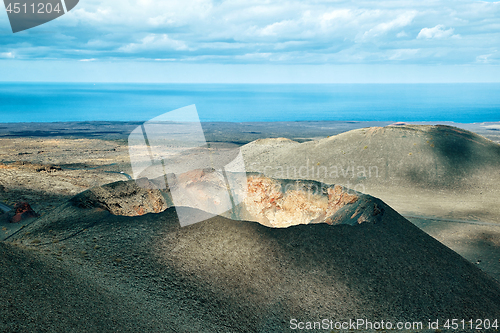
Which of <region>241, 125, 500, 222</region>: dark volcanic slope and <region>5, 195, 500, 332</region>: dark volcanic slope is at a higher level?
<region>5, 195, 500, 332</region>: dark volcanic slope

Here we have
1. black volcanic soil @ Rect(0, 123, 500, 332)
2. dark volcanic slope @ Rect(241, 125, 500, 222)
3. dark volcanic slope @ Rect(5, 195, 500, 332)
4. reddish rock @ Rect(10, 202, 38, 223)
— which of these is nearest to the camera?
black volcanic soil @ Rect(0, 123, 500, 332)

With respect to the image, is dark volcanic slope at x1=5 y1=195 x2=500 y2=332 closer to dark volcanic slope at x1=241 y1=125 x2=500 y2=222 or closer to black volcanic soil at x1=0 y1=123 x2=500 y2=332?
black volcanic soil at x1=0 y1=123 x2=500 y2=332

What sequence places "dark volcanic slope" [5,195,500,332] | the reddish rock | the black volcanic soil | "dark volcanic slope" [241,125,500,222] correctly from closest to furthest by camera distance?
the black volcanic soil
"dark volcanic slope" [5,195,500,332]
the reddish rock
"dark volcanic slope" [241,125,500,222]

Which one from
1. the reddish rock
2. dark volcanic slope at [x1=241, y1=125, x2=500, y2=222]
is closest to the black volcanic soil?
the reddish rock

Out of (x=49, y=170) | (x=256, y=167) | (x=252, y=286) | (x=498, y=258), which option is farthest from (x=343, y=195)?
(x=49, y=170)

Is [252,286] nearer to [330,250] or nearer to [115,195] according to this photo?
[330,250]

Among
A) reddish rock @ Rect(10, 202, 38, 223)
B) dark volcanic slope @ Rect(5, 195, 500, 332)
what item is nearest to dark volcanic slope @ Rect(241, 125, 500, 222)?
dark volcanic slope @ Rect(5, 195, 500, 332)

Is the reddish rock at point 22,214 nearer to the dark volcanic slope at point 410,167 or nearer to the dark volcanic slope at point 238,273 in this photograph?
the dark volcanic slope at point 238,273

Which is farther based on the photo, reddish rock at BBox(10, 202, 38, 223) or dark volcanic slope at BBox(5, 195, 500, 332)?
reddish rock at BBox(10, 202, 38, 223)

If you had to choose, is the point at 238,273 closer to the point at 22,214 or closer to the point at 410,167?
the point at 22,214

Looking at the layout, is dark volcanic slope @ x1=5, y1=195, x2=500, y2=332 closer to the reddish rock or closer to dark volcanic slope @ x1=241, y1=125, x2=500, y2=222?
the reddish rock
